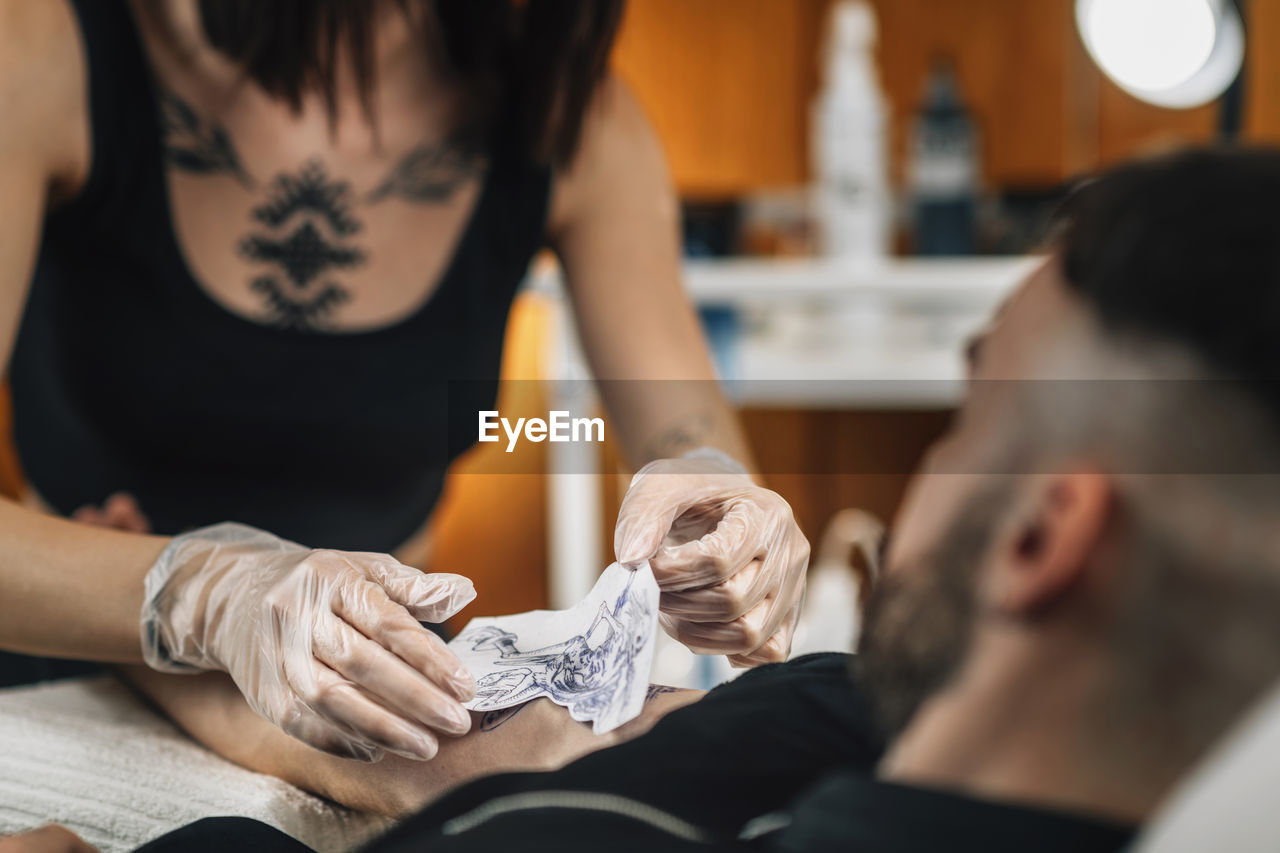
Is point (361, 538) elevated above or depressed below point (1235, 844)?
below

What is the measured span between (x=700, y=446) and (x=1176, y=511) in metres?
0.56

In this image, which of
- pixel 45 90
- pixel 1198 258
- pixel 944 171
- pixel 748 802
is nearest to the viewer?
pixel 1198 258

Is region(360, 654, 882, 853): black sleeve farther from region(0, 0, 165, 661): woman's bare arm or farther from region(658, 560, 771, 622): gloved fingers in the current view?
region(0, 0, 165, 661): woman's bare arm

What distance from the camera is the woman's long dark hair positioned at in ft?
2.78

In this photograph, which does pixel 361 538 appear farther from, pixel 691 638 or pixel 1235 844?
pixel 1235 844

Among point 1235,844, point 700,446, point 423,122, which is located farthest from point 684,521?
point 423,122

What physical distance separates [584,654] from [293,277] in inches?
18.9

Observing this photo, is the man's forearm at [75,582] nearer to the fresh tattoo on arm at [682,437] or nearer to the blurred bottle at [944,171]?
the fresh tattoo on arm at [682,437]

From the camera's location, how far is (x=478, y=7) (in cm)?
93

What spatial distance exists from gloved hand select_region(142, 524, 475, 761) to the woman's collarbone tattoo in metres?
0.34

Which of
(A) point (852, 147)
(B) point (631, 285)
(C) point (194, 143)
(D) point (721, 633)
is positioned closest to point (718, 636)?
(D) point (721, 633)

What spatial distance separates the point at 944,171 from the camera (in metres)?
2.11

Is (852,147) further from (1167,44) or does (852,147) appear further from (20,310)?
(20,310)

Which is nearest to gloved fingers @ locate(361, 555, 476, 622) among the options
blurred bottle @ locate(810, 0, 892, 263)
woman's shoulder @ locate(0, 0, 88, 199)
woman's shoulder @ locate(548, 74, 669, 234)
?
woman's shoulder @ locate(0, 0, 88, 199)
